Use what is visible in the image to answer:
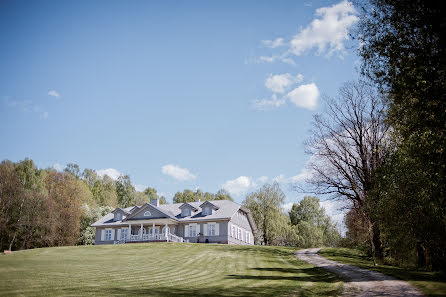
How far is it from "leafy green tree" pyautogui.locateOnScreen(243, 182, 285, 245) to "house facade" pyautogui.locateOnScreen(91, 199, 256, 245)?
216 inches

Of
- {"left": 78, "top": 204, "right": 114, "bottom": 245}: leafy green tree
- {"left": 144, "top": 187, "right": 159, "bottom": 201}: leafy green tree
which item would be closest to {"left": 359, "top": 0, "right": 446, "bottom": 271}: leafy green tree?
{"left": 78, "top": 204, "right": 114, "bottom": 245}: leafy green tree

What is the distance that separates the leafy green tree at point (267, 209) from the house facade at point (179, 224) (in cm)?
549

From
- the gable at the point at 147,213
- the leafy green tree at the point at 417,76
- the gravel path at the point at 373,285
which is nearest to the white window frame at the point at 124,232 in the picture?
the gable at the point at 147,213

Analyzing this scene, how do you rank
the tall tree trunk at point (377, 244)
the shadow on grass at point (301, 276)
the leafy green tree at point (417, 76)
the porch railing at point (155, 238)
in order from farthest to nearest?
the porch railing at point (155, 238) < the tall tree trunk at point (377, 244) < the shadow on grass at point (301, 276) < the leafy green tree at point (417, 76)

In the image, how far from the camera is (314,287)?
1459cm

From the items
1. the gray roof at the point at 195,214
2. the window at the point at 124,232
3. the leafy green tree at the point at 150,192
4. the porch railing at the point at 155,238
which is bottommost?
the porch railing at the point at 155,238

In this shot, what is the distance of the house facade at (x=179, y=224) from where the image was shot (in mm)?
43062

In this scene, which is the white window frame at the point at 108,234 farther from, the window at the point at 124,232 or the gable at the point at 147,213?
the gable at the point at 147,213

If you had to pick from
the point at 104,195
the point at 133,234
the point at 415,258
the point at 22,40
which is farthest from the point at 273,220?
the point at 22,40

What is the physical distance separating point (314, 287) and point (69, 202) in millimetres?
48323

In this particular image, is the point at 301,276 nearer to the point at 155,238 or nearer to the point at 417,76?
the point at 417,76

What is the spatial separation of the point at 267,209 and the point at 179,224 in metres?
16.3

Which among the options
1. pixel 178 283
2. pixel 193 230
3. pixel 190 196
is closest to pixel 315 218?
pixel 190 196

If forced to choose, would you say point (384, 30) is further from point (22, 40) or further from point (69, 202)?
point (69, 202)
